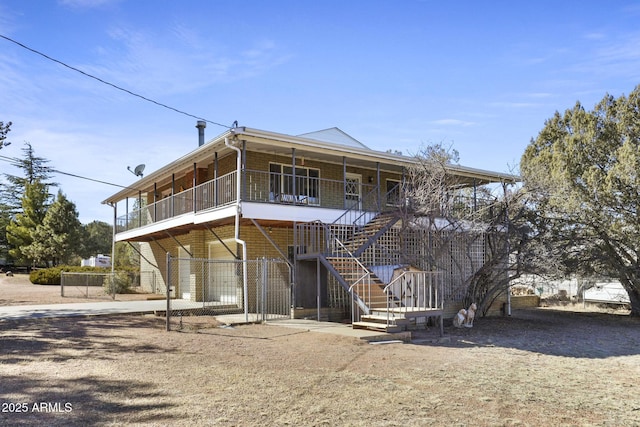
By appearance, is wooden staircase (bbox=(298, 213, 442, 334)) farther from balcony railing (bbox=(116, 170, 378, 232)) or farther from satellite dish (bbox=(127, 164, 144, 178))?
satellite dish (bbox=(127, 164, 144, 178))

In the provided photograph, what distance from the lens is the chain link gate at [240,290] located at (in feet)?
45.3

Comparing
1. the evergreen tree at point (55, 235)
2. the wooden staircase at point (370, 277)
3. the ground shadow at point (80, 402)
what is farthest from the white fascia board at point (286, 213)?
the evergreen tree at point (55, 235)

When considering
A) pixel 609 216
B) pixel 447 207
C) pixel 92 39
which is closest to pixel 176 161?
pixel 92 39

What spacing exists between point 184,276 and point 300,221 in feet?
29.1

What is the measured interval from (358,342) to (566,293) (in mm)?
20717

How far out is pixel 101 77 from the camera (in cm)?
1446

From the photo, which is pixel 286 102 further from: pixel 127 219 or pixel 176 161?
pixel 127 219

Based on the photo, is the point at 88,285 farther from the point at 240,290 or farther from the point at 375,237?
the point at 375,237

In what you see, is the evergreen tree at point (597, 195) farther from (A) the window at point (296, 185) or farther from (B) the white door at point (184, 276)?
(B) the white door at point (184, 276)

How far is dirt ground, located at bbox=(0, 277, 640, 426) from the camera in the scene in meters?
5.45

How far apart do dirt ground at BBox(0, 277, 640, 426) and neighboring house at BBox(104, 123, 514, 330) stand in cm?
266

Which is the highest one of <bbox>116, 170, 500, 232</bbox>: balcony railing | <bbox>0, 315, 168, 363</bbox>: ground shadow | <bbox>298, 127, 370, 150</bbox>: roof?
<bbox>298, 127, 370, 150</bbox>: roof

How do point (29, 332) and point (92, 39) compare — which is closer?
point (29, 332)

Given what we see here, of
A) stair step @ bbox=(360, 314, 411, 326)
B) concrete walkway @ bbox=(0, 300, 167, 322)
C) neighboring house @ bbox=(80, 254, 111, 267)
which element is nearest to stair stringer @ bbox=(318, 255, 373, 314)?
stair step @ bbox=(360, 314, 411, 326)
